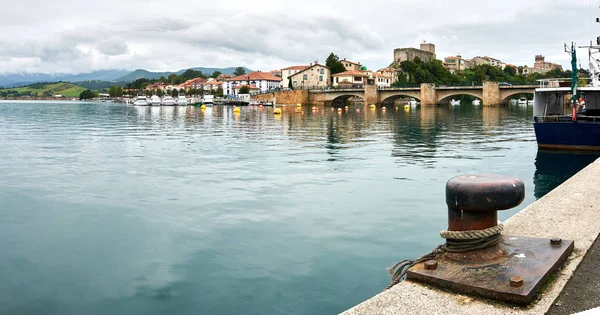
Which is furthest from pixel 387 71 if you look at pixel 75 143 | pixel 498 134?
pixel 75 143

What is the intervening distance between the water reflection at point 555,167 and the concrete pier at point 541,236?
8127 millimetres

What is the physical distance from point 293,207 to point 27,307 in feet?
23.4

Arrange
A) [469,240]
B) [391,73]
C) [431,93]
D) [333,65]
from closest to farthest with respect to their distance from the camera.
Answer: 1. [469,240]
2. [431,93]
3. [333,65]
4. [391,73]

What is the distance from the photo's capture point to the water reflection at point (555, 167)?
60.5 ft

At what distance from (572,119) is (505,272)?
22258 millimetres

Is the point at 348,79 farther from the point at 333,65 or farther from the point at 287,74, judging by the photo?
the point at 287,74

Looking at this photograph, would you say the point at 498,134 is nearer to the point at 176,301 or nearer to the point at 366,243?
the point at 366,243

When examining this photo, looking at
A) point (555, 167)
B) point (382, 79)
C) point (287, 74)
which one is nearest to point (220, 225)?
point (555, 167)

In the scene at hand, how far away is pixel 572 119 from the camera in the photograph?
80.0 ft

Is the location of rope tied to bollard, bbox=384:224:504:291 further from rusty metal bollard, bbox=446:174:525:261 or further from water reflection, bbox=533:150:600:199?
water reflection, bbox=533:150:600:199

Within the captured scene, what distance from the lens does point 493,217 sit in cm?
539

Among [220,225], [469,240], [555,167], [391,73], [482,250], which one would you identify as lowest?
[220,225]

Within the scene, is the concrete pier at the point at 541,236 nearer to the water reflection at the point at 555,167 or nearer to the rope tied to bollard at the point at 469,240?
the rope tied to bollard at the point at 469,240

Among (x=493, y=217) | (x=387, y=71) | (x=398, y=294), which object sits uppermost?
(x=387, y=71)
